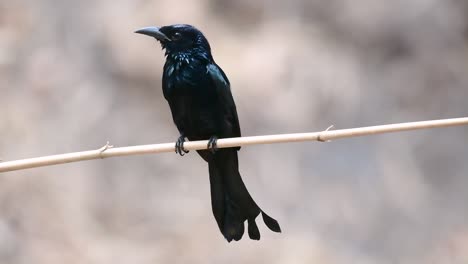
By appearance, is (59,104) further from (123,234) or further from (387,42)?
(387,42)

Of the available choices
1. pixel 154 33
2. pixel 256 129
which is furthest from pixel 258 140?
pixel 256 129

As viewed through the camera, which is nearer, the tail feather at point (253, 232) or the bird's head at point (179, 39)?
the tail feather at point (253, 232)

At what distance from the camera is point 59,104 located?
3.03m

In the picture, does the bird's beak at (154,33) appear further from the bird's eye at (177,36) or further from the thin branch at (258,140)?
the thin branch at (258,140)

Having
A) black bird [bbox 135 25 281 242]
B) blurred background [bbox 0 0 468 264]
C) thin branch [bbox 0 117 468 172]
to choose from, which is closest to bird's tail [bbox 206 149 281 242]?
black bird [bbox 135 25 281 242]

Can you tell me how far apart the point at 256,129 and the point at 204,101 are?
3.23ft

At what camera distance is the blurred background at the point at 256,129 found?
2.94 meters

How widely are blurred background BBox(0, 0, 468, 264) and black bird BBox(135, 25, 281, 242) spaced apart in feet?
3.03

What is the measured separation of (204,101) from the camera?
6.86ft

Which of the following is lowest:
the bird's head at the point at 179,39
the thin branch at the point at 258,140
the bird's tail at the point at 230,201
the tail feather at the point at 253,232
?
the tail feather at the point at 253,232

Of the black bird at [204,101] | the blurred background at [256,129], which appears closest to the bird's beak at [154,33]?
the black bird at [204,101]

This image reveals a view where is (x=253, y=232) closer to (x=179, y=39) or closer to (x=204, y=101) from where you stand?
(x=204, y=101)

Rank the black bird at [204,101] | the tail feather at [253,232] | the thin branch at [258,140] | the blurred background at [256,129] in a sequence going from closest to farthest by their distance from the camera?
the thin branch at [258,140] < the tail feather at [253,232] < the black bird at [204,101] < the blurred background at [256,129]

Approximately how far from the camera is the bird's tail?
196 centimetres
